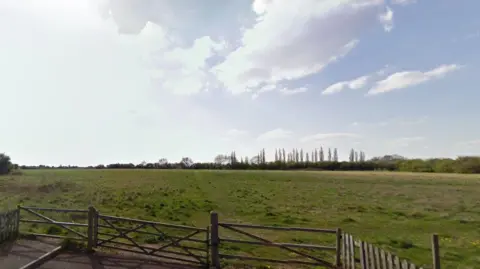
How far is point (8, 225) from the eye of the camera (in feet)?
33.1

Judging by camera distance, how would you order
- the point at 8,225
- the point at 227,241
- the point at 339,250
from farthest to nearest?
the point at 8,225 < the point at 227,241 < the point at 339,250

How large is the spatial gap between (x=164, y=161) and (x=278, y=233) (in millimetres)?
107483

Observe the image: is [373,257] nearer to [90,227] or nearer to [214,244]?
[214,244]

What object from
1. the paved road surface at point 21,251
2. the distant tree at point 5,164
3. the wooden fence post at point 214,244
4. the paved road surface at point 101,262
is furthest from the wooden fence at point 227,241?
the distant tree at point 5,164

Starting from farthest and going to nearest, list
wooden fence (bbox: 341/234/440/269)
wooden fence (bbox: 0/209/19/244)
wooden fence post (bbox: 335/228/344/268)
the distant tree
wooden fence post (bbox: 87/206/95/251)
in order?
the distant tree
wooden fence (bbox: 0/209/19/244)
wooden fence post (bbox: 87/206/95/251)
wooden fence post (bbox: 335/228/344/268)
wooden fence (bbox: 341/234/440/269)

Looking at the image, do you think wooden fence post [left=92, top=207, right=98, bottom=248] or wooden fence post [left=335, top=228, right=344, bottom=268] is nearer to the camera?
wooden fence post [left=335, top=228, right=344, bottom=268]

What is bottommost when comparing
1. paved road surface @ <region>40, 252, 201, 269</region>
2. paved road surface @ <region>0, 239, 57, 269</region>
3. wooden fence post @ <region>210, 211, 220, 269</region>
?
paved road surface @ <region>40, 252, 201, 269</region>

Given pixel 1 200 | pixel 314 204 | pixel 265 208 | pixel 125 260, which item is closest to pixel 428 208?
pixel 314 204

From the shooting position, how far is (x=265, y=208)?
2200 cm

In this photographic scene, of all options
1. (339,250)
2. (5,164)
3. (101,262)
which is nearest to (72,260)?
(101,262)

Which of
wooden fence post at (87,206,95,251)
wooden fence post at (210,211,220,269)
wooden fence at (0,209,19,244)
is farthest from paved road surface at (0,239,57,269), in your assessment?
wooden fence post at (210,211,220,269)

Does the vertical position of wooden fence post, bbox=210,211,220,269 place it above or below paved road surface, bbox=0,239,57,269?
above

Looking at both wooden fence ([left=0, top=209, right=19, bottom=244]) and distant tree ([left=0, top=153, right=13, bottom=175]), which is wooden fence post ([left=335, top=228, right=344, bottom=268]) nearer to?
wooden fence ([left=0, top=209, right=19, bottom=244])

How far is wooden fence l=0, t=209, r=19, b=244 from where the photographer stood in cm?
980
